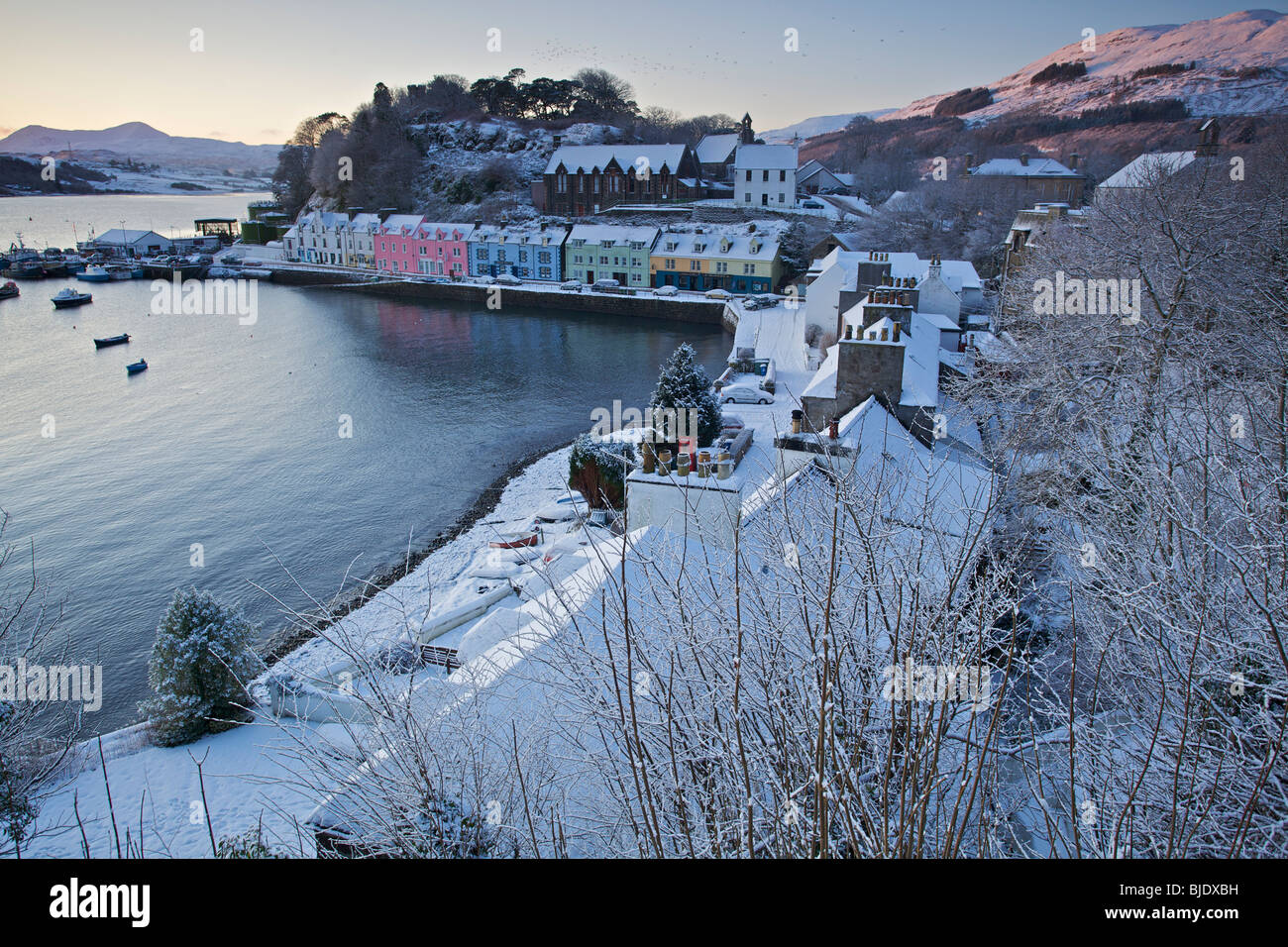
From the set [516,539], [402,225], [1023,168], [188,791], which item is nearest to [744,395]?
[516,539]

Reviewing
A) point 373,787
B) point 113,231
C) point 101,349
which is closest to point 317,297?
point 101,349

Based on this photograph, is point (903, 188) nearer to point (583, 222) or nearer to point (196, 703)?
point (583, 222)

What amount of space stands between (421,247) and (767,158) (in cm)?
1829

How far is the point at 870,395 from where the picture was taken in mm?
10602

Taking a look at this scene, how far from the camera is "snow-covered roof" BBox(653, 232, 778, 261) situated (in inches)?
1334

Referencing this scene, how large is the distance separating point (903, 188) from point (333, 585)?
40.2 meters

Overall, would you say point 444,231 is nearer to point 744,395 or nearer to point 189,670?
point 744,395

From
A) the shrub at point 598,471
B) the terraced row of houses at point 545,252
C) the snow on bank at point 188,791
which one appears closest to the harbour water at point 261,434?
the snow on bank at point 188,791

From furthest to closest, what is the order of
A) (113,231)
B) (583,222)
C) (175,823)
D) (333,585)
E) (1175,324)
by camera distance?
(113,231) < (583,222) < (333,585) < (1175,324) < (175,823)

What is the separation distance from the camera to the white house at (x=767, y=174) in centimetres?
4006

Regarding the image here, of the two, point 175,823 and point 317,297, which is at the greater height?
point 317,297

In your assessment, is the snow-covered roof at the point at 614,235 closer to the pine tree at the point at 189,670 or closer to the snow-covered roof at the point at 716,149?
the snow-covered roof at the point at 716,149

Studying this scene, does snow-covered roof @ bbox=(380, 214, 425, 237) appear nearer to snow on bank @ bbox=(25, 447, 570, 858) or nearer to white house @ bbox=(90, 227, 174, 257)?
white house @ bbox=(90, 227, 174, 257)

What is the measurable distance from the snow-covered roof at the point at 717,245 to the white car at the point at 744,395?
17225mm
